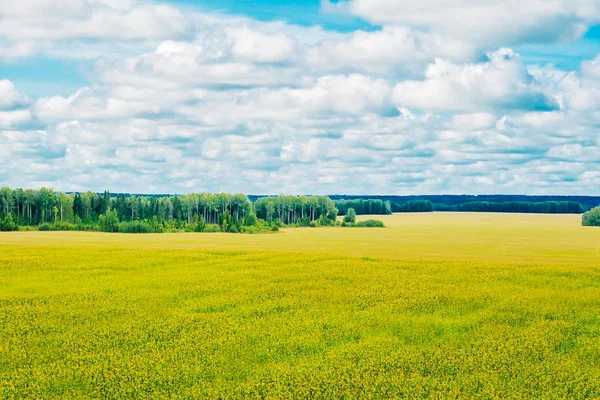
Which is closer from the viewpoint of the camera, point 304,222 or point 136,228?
point 136,228

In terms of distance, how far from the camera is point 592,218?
13225 centimetres

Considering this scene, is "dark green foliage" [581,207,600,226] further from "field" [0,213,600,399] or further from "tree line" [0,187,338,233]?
"field" [0,213,600,399]

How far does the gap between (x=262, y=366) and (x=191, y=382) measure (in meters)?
2.39

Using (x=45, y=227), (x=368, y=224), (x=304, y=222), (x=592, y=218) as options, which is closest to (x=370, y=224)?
(x=368, y=224)

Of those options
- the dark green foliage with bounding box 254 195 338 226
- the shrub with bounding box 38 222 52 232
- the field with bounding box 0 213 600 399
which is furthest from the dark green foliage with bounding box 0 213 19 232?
the field with bounding box 0 213 600 399

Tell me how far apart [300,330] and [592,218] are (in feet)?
413

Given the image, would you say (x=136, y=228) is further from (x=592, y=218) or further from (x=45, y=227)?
(x=592, y=218)

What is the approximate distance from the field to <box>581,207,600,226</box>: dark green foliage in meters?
102

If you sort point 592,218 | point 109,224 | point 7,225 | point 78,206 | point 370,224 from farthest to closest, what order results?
point 78,206 → point 370,224 → point 592,218 → point 109,224 → point 7,225

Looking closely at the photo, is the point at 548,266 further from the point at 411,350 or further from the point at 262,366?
the point at 262,366

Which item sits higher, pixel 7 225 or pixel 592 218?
pixel 592 218

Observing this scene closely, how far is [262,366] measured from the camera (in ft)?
62.5

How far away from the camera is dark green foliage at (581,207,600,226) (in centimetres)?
13000

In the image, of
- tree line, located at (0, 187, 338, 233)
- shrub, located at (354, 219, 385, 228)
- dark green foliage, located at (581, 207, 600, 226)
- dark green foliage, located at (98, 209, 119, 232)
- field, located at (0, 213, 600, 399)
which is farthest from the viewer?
tree line, located at (0, 187, 338, 233)
